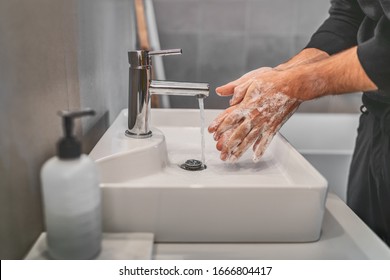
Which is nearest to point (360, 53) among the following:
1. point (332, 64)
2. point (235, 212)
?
point (332, 64)

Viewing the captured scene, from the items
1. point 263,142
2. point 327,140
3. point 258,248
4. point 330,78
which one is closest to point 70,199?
point 258,248

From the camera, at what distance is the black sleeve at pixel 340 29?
887mm

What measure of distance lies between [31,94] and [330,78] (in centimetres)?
52

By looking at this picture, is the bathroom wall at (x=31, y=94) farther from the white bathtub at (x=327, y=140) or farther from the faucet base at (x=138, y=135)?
the white bathtub at (x=327, y=140)

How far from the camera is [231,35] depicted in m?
1.06

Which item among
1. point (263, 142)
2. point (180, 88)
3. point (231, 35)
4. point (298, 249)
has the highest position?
point (231, 35)

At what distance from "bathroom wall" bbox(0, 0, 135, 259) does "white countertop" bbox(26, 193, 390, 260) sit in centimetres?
6

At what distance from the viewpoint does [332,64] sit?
72 centimetres

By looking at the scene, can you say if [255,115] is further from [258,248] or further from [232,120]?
[258,248]

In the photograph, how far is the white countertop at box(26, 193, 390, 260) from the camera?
56 cm

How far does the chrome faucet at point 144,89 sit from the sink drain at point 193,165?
10 cm

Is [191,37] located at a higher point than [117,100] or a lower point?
higher

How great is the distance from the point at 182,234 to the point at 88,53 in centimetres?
44
